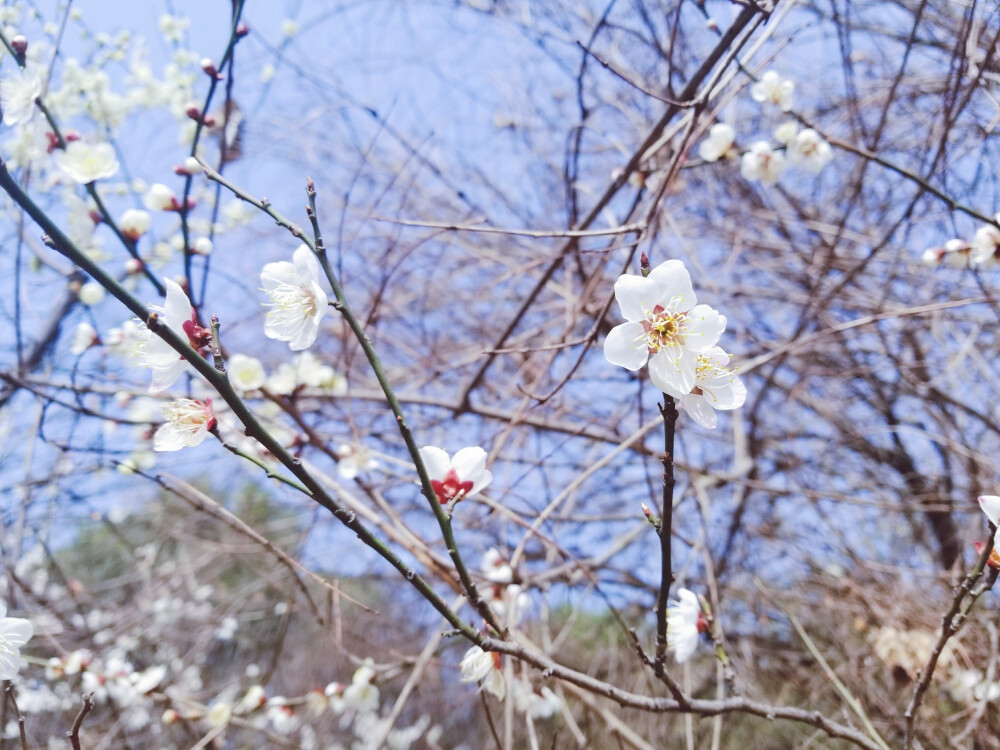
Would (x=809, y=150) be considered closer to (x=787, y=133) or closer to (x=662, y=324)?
(x=787, y=133)

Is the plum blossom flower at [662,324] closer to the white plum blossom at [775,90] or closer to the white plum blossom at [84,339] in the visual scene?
the white plum blossom at [775,90]

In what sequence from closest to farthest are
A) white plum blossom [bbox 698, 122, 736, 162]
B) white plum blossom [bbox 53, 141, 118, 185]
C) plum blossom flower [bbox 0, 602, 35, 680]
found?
1. plum blossom flower [bbox 0, 602, 35, 680]
2. white plum blossom [bbox 53, 141, 118, 185]
3. white plum blossom [bbox 698, 122, 736, 162]

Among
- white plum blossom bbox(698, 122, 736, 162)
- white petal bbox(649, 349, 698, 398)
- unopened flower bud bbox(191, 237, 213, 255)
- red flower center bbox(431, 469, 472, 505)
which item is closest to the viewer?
white petal bbox(649, 349, 698, 398)

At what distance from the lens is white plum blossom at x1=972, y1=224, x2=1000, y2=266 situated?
1422 millimetres

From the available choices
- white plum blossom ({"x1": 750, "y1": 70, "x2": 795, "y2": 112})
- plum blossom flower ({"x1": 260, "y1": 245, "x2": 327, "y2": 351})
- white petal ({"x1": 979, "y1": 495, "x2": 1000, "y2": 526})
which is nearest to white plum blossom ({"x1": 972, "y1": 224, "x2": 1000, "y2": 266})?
white plum blossom ({"x1": 750, "y1": 70, "x2": 795, "y2": 112})

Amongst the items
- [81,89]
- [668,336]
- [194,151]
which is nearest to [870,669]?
[668,336]

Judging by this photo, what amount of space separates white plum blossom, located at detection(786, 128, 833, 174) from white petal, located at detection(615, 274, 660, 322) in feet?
3.99

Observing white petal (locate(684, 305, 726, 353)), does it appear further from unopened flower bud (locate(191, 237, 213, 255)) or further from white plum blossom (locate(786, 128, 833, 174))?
white plum blossom (locate(786, 128, 833, 174))

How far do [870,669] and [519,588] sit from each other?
114cm

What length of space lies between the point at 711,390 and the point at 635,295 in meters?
0.13

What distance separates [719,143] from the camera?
1.65 metres

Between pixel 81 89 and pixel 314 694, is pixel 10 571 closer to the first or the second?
pixel 314 694

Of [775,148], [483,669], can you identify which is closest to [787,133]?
[775,148]

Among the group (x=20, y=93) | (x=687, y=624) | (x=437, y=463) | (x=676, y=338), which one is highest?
(x=20, y=93)
